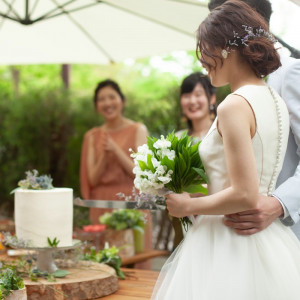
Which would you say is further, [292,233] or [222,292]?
[292,233]

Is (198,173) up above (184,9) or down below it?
below

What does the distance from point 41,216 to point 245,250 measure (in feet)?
4.09

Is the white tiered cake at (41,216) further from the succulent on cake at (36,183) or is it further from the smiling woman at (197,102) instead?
the smiling woman at (197,102)

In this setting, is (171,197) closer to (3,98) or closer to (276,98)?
(276,98)

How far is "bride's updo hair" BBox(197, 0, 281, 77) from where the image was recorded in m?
2.08

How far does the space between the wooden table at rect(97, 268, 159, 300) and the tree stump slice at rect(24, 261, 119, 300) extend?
57mm

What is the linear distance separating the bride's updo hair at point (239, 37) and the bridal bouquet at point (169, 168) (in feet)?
1.10

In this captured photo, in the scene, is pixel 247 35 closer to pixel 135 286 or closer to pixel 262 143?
pixel 262 143

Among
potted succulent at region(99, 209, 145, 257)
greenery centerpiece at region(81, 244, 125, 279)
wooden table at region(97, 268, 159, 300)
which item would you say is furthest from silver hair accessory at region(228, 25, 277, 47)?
potted succulent at region(99, 209, 145, 257)

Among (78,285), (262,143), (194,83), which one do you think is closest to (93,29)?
(194,83)

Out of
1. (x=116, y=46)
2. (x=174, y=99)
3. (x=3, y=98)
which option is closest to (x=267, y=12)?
(x=116, y=46)

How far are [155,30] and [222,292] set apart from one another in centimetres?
377

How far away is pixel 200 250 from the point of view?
6.82 ft

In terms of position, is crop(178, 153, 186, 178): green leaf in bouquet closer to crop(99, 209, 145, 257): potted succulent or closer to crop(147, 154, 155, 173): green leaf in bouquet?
crop(147, 154, 155, 173): green leaf in bouquet
